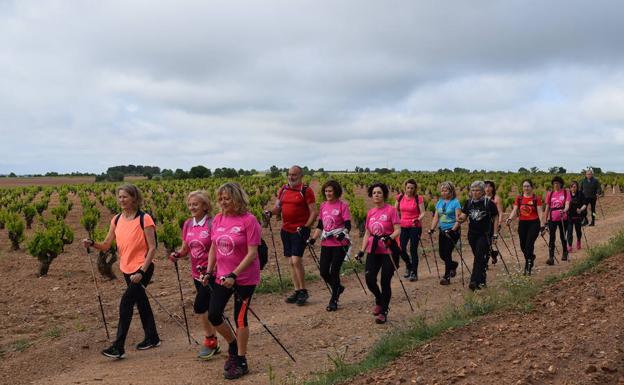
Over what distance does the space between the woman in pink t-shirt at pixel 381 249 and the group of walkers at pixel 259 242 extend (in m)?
0.01

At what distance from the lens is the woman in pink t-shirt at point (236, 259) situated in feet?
16.1

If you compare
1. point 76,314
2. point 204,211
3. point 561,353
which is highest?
point 204,211

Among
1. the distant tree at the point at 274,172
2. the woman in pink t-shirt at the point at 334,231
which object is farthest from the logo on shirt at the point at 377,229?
the distant tree at the point at 274,172

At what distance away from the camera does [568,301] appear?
557 centimetres

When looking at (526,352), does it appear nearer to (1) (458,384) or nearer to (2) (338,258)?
(1) (458,384)

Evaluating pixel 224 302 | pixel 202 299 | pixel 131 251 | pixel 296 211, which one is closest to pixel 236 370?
pixel 224 302

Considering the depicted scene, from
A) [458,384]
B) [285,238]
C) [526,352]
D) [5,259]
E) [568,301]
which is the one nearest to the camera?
[458,384]

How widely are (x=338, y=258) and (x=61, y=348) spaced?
3504 millimetres

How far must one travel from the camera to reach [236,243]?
4914 mm

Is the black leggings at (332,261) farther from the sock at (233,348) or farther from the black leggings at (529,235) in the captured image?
the black leggings at (529,235)

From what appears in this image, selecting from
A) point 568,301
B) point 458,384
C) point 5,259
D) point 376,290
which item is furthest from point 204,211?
point 5,259

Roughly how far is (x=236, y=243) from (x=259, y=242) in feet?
0.69

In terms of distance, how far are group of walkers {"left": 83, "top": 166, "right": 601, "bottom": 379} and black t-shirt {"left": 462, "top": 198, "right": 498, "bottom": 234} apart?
0.01 m

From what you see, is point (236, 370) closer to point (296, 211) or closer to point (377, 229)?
point (377, 229)
